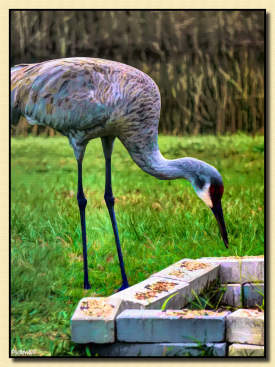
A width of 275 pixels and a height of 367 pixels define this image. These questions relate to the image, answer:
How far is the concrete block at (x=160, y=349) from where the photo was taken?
3.17 meters

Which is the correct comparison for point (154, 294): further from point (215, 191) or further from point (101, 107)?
point (101, 107)

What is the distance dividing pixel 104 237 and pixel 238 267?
3.42ft

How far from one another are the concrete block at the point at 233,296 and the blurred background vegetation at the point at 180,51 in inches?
43.8

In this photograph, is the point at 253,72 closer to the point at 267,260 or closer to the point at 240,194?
the point at 240,194

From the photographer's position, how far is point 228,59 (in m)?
4.27

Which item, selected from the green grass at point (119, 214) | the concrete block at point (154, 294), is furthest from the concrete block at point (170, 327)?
the green grass at point (119, 214)

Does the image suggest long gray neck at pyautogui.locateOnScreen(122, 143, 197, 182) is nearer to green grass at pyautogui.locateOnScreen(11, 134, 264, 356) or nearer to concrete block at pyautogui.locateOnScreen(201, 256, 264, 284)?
green grass at pyautogui.locateOnScreen(11, 134, 264, 356)

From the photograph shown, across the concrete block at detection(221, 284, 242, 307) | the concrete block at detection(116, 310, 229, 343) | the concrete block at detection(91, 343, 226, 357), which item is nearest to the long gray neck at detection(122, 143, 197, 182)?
the concrete block at detection(221, 284, 242, 307)

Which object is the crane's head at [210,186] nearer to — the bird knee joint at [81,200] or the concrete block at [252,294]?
the concrete block at [252,294]

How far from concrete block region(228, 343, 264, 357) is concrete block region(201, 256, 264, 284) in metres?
0.77

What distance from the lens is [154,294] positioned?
3.48 metres

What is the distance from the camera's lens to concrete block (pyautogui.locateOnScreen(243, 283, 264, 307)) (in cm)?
390

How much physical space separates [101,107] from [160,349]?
1524mm

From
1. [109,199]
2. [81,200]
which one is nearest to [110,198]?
[109,199]
